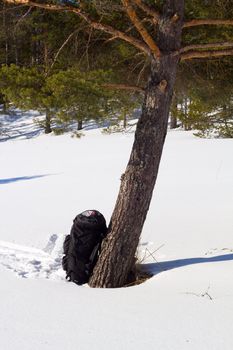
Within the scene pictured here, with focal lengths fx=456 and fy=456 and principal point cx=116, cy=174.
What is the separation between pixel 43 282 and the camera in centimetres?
418

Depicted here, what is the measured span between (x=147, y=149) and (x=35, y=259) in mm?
2018

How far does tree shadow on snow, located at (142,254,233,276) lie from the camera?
4.42m

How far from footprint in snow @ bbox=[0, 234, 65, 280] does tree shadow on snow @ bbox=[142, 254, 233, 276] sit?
3.00 ft

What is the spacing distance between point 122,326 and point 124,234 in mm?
1374

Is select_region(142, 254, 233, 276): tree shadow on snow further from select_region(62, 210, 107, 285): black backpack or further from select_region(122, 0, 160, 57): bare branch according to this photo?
select_region(122, 0, 160, 57): bare branch

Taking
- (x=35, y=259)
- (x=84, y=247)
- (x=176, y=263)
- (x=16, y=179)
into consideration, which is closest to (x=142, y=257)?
(x=176, y=263)

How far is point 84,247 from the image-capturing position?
4465mm

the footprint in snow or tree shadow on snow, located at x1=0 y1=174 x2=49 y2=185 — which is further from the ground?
the footprint in snow

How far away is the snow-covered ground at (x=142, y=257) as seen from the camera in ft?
9.41

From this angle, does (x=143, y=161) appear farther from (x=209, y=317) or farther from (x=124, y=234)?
(x=209, y=317)

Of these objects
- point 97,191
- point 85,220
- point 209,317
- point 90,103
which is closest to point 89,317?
point 209,317

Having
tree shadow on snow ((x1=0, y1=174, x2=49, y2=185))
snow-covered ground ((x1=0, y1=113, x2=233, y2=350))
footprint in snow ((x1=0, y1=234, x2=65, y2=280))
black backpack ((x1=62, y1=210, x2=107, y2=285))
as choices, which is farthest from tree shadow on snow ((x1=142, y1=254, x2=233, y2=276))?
tree shadow on snow ((x1=0, y1=174, x2=49, y2=185))

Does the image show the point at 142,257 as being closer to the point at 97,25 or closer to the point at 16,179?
the point at 97,25

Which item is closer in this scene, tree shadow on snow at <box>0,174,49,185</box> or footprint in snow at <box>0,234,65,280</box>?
footprint in snow at <box>0,234,65,280</box>
